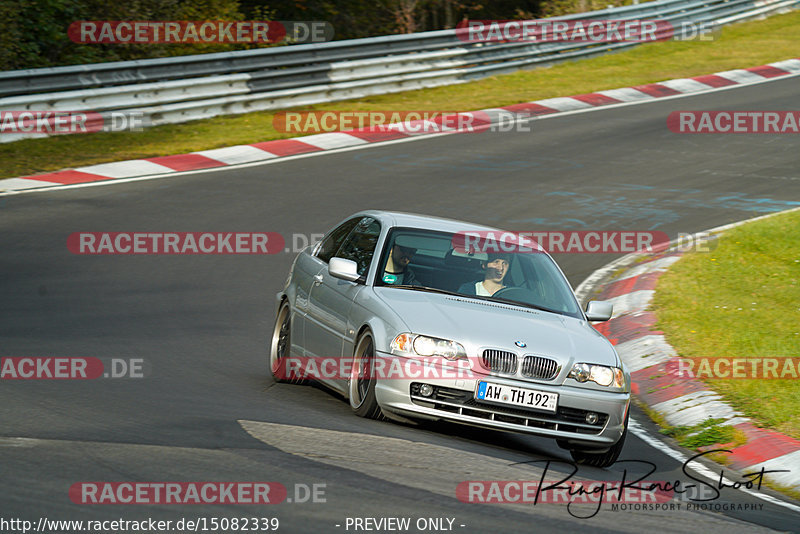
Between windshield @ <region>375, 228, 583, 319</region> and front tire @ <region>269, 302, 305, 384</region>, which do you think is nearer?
windshield @ <region>375, 228, 583, 319</region>

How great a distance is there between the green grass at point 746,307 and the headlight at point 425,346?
8.43 ft

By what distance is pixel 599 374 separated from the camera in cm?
760

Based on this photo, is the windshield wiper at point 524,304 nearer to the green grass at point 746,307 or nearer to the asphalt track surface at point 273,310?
the asphalt track surface at point 273,310

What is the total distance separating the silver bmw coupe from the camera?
24.2 feet

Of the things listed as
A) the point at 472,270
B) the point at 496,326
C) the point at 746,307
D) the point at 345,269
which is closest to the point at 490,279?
the point at 472,270

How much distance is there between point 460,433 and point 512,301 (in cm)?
107

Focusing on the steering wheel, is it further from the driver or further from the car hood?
the car hood

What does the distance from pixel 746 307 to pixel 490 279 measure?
437 centimetres

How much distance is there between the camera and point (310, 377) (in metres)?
8.87

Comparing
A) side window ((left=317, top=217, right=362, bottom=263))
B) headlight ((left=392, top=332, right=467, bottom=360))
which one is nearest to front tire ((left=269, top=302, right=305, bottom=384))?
side window ((left=317, top=217, right=362, bottom=263))

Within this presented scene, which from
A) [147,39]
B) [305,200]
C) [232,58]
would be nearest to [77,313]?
[305,200]

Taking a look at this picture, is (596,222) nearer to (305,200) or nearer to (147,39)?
(305,200)

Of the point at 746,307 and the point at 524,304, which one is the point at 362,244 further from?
the point at 746,307

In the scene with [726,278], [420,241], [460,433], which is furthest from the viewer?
[726,278]
